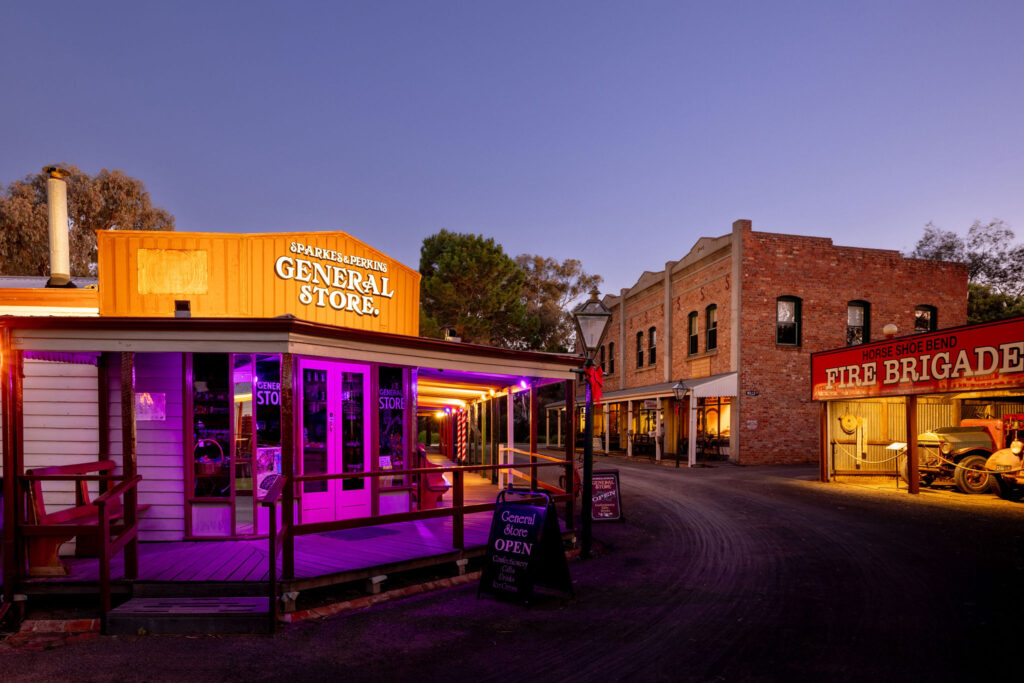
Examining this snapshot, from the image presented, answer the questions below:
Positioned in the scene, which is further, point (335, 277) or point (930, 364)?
point (930, 364)

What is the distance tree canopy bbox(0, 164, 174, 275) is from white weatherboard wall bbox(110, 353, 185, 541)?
33.4 metres

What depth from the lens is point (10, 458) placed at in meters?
6.32

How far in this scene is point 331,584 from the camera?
661 centimetres

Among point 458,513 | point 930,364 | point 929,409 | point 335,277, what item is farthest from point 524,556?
point 929,409

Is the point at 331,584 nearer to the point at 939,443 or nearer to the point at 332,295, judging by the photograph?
the point at 332,295

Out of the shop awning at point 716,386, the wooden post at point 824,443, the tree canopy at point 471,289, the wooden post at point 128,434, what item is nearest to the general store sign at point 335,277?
the wooden post at point 128,434

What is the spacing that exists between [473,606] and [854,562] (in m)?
5.43

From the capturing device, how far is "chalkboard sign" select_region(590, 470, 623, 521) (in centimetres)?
1163

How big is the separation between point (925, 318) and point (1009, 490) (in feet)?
44.8

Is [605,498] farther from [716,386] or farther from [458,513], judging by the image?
[716,386]

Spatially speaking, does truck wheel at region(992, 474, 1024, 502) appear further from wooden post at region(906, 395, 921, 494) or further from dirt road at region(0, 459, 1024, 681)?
dirt road at region(0, 459, 1024, 681)

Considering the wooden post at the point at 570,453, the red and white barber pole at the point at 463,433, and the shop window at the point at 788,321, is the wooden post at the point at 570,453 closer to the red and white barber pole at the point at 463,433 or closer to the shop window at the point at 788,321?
the red and white barber pole at the point at 463,433

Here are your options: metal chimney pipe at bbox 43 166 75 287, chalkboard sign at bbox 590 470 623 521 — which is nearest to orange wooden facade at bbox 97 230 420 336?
metal chimney pipe at bbox 43 166 75 287

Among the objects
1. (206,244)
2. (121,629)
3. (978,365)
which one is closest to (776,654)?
(121,629)
